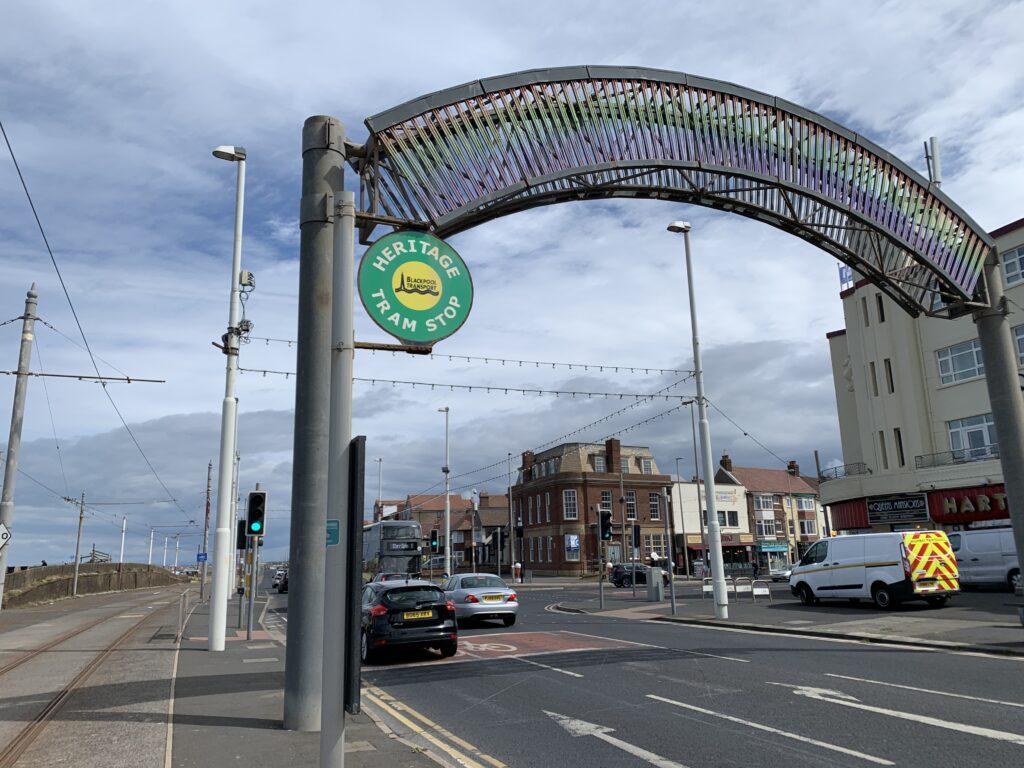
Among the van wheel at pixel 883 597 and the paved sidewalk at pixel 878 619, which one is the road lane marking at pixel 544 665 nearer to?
the paved sidewalk at pixel 878 619

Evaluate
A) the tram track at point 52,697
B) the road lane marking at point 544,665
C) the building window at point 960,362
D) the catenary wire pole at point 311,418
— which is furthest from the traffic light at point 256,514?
the building window at point 960,362

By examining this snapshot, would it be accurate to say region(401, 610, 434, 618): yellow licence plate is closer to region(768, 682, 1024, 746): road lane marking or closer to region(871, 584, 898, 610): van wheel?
region(768, 682, 1024, 746): road lane marking

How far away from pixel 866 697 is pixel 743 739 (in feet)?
8.90

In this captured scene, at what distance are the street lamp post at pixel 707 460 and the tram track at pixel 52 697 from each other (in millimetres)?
14328

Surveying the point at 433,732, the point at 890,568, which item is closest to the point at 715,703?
the point at 433,732

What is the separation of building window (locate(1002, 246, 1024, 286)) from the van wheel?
56.3ft

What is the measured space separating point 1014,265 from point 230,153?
3076 centimetres

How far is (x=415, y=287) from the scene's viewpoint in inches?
253

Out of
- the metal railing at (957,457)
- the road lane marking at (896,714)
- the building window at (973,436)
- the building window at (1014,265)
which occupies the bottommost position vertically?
the road lane marking at (896,714)

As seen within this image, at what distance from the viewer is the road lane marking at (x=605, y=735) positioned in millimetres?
6652

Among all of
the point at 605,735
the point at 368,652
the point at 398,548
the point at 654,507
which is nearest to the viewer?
the point at 605,735

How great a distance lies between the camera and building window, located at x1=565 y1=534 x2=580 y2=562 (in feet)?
218

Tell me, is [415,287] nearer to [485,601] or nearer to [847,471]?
[485,601]

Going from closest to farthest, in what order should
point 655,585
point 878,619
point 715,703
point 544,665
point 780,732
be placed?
point 780,732 < point 715,703 < point 544,665 < point 878,619 < point 655,585
